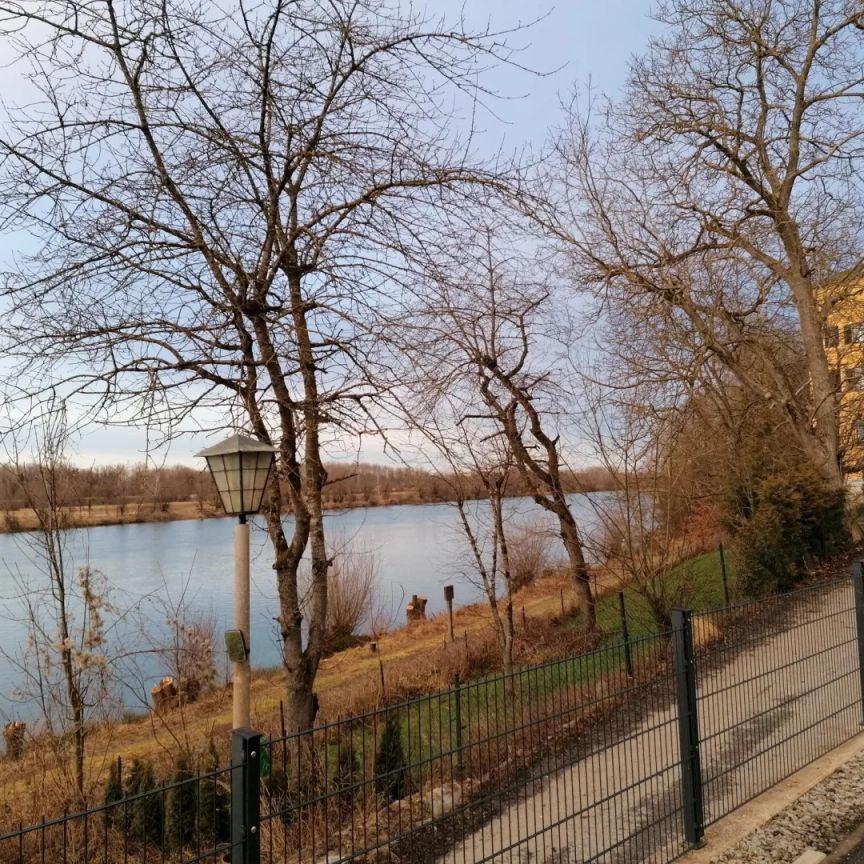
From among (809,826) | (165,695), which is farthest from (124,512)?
(809,826)

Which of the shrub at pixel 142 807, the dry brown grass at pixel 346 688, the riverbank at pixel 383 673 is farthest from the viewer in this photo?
the riverbank at pixel 383 673

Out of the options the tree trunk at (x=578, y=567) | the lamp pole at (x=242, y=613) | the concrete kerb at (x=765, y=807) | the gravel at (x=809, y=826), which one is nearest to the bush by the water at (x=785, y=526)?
the tree trunk at (x=578, y=567)

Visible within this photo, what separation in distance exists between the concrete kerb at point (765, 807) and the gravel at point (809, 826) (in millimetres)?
39

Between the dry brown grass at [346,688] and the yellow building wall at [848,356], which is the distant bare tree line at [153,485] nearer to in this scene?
the dry brown grass at [346,688]

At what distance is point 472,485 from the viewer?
13367 mm

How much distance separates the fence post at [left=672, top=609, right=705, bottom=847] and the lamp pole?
3062mm

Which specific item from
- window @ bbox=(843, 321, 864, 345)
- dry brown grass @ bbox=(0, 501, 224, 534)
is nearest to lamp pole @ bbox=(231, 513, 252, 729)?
dry brown grass @ bbox=(0, 501, 224, 534)

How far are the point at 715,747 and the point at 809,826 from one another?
68cm

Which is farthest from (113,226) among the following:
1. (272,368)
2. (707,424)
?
(707,424)

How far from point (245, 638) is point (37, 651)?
3.04 meters

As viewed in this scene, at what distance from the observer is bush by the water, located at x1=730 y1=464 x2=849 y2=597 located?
530 inches

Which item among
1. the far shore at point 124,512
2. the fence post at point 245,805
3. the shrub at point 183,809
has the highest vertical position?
the far shore at point 124,512

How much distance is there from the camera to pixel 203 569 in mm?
20922

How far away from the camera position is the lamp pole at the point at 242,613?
5.59 m
